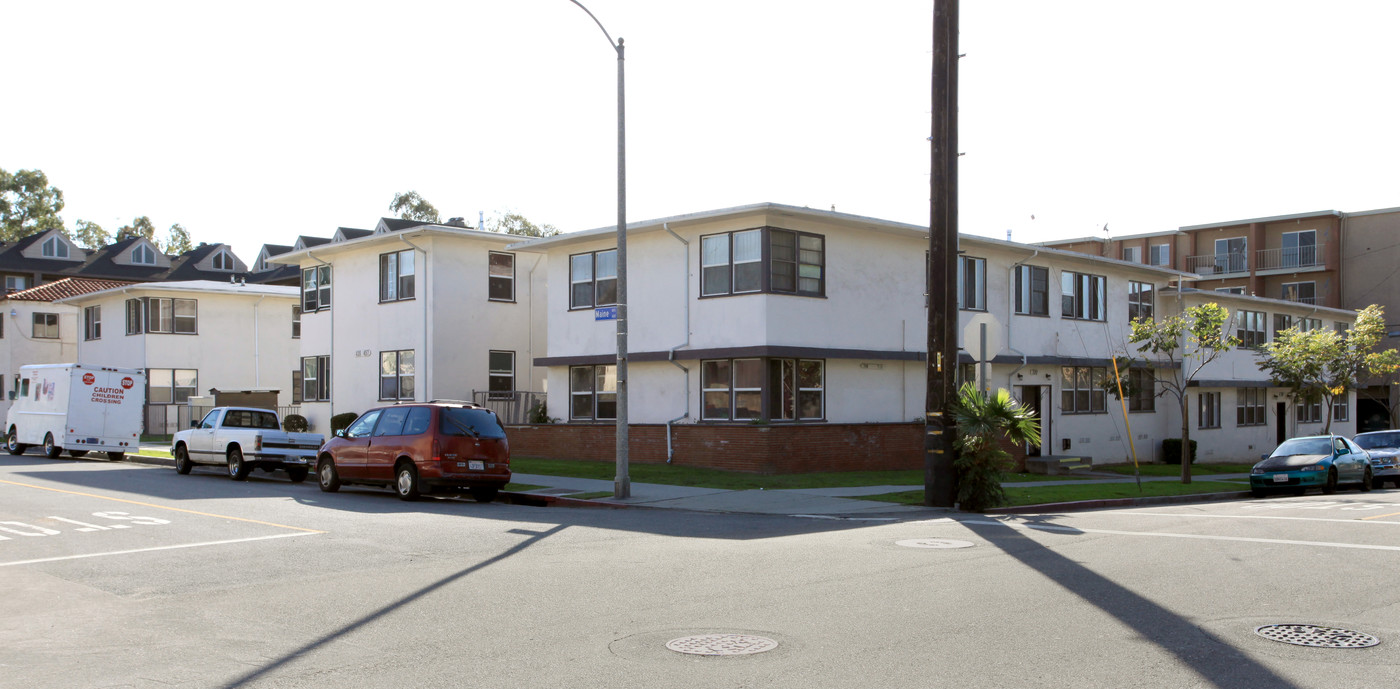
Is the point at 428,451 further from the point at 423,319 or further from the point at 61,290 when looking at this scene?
the point at 61,290

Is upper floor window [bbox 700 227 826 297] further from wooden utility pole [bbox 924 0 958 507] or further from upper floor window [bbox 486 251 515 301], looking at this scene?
upper floor window [bbox 486 251 515 301]

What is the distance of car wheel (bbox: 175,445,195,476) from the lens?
2489cm

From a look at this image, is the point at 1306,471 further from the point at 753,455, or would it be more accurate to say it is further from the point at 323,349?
the point at 323,349

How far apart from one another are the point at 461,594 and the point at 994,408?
10366mm

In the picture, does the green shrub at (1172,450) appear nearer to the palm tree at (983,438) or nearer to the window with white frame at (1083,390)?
the window with white frame at (1083,390)

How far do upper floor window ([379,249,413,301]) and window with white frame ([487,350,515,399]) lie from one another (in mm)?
3109

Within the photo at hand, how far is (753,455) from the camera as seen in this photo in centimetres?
2436

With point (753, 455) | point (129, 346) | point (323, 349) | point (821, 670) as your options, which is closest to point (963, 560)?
point (821, 670)

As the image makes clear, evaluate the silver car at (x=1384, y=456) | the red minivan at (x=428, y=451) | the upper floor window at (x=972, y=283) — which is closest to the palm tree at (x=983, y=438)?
the red minivan at (x=428, y=451)

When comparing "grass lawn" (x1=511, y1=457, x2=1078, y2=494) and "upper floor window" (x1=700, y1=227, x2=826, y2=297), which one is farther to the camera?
"upper floor window" (x1=700, y1=227, x2=826, y2=297)

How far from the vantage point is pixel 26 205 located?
84.4m

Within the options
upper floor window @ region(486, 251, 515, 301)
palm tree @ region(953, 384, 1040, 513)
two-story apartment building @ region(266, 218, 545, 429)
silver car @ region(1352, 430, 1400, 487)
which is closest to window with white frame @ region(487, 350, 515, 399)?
two-story apartment building @ region(266, 218, 545, 429)

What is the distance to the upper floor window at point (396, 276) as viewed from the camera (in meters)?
33.0

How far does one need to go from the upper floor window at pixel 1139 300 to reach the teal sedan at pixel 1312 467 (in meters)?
11.6
